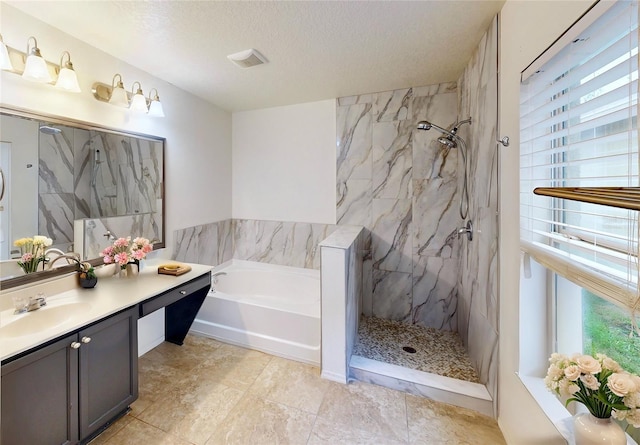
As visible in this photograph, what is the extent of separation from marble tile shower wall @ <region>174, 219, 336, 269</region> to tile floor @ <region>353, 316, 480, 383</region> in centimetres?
97

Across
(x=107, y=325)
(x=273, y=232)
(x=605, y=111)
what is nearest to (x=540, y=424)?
(x=605, y=111)

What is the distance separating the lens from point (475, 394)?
1.70 metres

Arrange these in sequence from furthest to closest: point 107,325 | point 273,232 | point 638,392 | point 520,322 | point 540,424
→ point 273,232 → point 107,325 → point 520,322 → point 540,424 → point 638,392

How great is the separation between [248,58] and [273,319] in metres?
2.09

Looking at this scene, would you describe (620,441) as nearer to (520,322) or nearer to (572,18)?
(520,322)

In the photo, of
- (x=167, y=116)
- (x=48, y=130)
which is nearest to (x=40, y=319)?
(x=48, y=130)

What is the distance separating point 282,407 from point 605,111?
7.09 ft

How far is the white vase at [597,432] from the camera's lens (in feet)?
2.43

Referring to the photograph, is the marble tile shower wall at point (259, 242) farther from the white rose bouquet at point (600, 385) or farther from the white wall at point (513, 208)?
the white rose bouquet at point (600, 385)

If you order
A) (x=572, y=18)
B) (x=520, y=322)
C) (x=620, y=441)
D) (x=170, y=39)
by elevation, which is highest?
(x=170, y=39)

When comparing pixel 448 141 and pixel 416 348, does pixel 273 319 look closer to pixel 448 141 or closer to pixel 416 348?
pixel 416 348

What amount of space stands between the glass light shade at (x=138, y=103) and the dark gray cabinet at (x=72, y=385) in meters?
1.51

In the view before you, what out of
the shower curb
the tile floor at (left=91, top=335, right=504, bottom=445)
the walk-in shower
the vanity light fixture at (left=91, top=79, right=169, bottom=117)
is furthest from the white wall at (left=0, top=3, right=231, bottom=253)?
the walk-in shower

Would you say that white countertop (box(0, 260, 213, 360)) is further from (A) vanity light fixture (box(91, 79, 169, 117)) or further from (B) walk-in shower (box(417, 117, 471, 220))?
(B) walk-in shower (box(417, 117, 471, 220))
